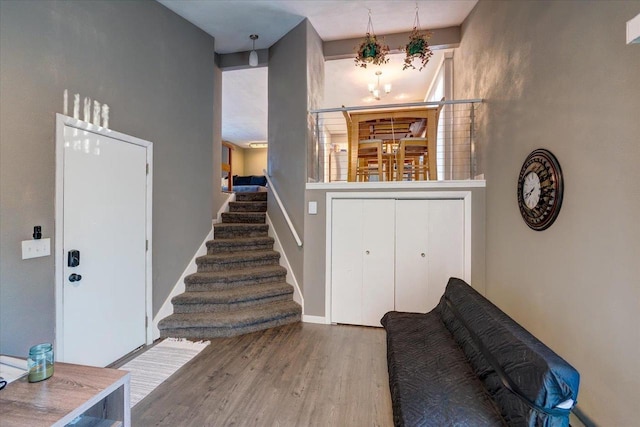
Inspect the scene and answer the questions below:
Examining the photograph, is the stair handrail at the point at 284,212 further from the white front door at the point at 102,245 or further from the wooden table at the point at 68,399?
the wooden table at the point at 68,399

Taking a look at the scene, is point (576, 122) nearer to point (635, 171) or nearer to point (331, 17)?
point (635, 171)

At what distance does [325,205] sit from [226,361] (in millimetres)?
2010

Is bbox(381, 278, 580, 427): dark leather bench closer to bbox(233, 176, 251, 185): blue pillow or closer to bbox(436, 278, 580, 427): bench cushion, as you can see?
bbox(436, 278, 580, 427): bench cushion

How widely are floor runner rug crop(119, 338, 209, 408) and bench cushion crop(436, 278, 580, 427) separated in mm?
2356

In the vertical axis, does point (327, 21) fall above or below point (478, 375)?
above

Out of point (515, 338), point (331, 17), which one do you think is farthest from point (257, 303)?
point (331, 17)

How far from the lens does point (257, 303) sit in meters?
3.68

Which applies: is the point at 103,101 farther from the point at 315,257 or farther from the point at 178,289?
the point at 315,257

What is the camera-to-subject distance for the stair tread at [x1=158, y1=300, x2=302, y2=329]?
3.29 metres

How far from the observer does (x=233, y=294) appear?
3.56 metres

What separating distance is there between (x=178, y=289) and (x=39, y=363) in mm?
2261

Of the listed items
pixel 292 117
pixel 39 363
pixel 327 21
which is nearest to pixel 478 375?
pixel 39 363

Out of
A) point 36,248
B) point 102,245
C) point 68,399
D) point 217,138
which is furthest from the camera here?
point 217,138

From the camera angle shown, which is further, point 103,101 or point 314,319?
point 314,319
